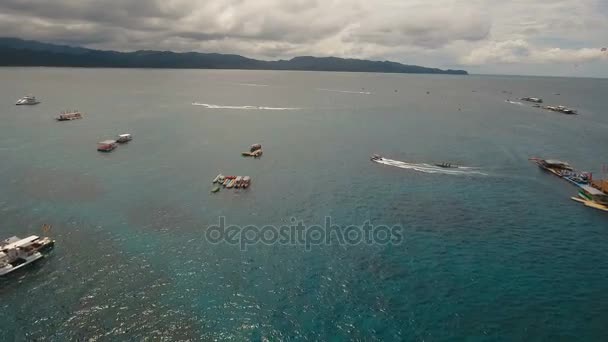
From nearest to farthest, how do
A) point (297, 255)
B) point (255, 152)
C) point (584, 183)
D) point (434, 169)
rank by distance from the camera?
1. point (297, 255)
2. point (584, 183)
3. point (434, 169)
4. point (255, 152)

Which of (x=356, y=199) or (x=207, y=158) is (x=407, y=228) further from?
(x=207, y=158)

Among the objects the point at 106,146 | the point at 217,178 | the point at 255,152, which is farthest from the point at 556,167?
the point at 106,146

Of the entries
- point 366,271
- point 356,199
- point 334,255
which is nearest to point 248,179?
point 356,199

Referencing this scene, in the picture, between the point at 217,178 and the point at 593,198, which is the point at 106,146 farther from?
the point at 593,198

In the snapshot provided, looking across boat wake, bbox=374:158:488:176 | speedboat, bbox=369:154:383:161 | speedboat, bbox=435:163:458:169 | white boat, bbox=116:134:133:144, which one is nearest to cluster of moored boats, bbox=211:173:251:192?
speedboat, bbox=369:154:383:161

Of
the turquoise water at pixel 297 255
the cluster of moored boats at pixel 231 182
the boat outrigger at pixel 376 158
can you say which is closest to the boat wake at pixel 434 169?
the boat outrigger at pixel 376 158

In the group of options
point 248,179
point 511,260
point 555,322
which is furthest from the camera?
point 248,179
